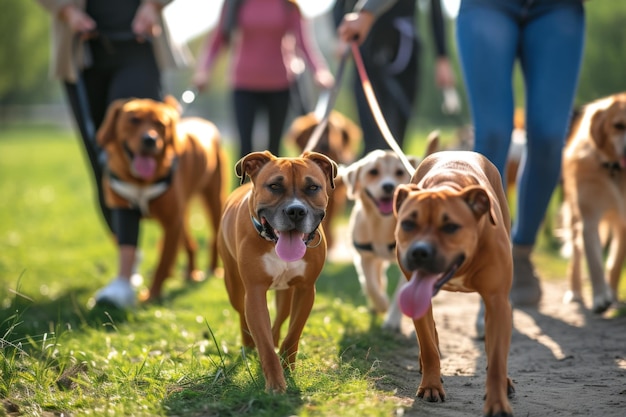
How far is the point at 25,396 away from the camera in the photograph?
3781mm

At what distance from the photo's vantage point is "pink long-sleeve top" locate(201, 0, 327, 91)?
314 inches

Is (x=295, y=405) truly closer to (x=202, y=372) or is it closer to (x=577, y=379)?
(x=202, y=372)

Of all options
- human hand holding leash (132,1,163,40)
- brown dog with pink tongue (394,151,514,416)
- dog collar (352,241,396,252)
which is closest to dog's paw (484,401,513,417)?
brown dog with pink tongue (394,151,514,416)

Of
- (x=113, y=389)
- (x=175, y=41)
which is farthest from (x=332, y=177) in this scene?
(x=175, y=41)

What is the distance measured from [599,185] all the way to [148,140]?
121 inches

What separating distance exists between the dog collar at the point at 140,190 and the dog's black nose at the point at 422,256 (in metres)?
3.56

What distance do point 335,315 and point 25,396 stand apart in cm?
240

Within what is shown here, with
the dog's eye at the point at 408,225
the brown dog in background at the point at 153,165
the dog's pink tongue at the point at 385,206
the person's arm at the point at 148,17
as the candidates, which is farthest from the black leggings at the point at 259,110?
the dog's eye at the point at 408,225

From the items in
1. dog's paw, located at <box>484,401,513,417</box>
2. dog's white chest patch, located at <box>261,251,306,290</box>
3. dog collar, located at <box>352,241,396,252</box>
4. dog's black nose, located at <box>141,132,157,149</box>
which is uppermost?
dog's black nose, located at <box>141,132,157,149</box>

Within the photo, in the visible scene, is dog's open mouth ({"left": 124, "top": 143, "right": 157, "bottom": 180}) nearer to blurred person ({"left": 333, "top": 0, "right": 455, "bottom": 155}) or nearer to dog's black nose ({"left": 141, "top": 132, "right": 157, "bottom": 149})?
dog's black nose ({"left": 141, "top": 132, "right": 157, "bottom": 149})

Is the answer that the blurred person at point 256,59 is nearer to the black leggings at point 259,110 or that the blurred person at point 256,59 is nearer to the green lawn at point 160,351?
the black leggings at point 259,110

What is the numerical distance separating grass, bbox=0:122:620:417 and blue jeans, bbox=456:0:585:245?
4.63 ft

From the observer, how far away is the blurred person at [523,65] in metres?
5.00

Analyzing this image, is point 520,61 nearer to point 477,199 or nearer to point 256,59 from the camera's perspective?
point 477,199
